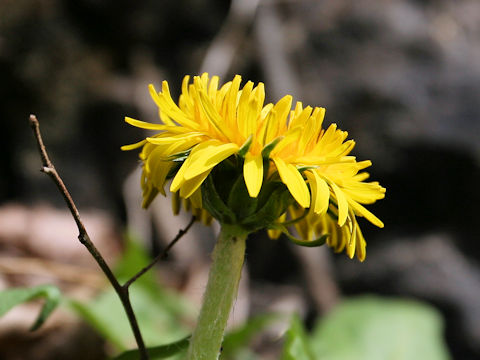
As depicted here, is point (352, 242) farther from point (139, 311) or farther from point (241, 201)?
point (139, 311)

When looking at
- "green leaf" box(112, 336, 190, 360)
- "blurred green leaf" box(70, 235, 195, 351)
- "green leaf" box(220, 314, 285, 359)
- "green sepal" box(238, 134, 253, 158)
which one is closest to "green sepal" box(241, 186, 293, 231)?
"green sepal" box(238, 134, 253, 158)

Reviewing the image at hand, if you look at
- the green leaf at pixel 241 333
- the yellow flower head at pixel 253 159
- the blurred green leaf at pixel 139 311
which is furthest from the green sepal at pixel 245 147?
the green leaf at pixel 241 333

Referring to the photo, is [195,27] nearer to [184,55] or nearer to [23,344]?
[184,55]

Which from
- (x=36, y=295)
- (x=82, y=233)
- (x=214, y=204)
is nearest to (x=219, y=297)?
(x=214, y=204)

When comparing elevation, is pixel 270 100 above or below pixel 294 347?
above

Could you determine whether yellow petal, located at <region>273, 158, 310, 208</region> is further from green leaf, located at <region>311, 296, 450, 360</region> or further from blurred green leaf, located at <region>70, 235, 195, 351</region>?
green leaf, located at <region>311, 296, 450, 360</region>
